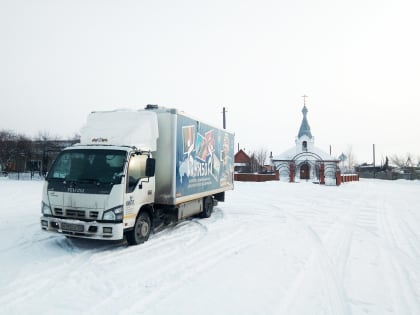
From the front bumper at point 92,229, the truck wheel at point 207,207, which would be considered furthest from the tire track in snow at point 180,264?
the truck wheel at point 207,207

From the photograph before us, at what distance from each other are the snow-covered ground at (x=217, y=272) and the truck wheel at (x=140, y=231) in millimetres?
231

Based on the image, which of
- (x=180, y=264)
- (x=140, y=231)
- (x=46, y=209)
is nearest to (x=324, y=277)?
(x=180, y=264)

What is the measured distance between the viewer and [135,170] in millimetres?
7062

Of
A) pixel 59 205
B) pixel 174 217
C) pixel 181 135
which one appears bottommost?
pixel 174 217

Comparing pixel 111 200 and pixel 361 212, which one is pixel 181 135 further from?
pixel 361 212

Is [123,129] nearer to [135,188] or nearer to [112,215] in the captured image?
[135,188]

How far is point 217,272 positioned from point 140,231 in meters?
2.64

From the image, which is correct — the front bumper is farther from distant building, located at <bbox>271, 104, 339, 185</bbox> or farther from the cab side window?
distant building, located at <bbox>271, 104, 339, 185</bbox>

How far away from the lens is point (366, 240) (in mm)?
8203

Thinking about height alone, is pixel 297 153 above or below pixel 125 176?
above

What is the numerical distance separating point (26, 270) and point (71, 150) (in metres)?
2.87

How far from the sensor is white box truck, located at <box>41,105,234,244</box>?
6410 millimetres

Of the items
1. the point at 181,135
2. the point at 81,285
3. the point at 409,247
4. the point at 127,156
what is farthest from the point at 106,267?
the point at 409,247

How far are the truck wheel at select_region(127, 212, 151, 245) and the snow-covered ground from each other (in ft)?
0.76
